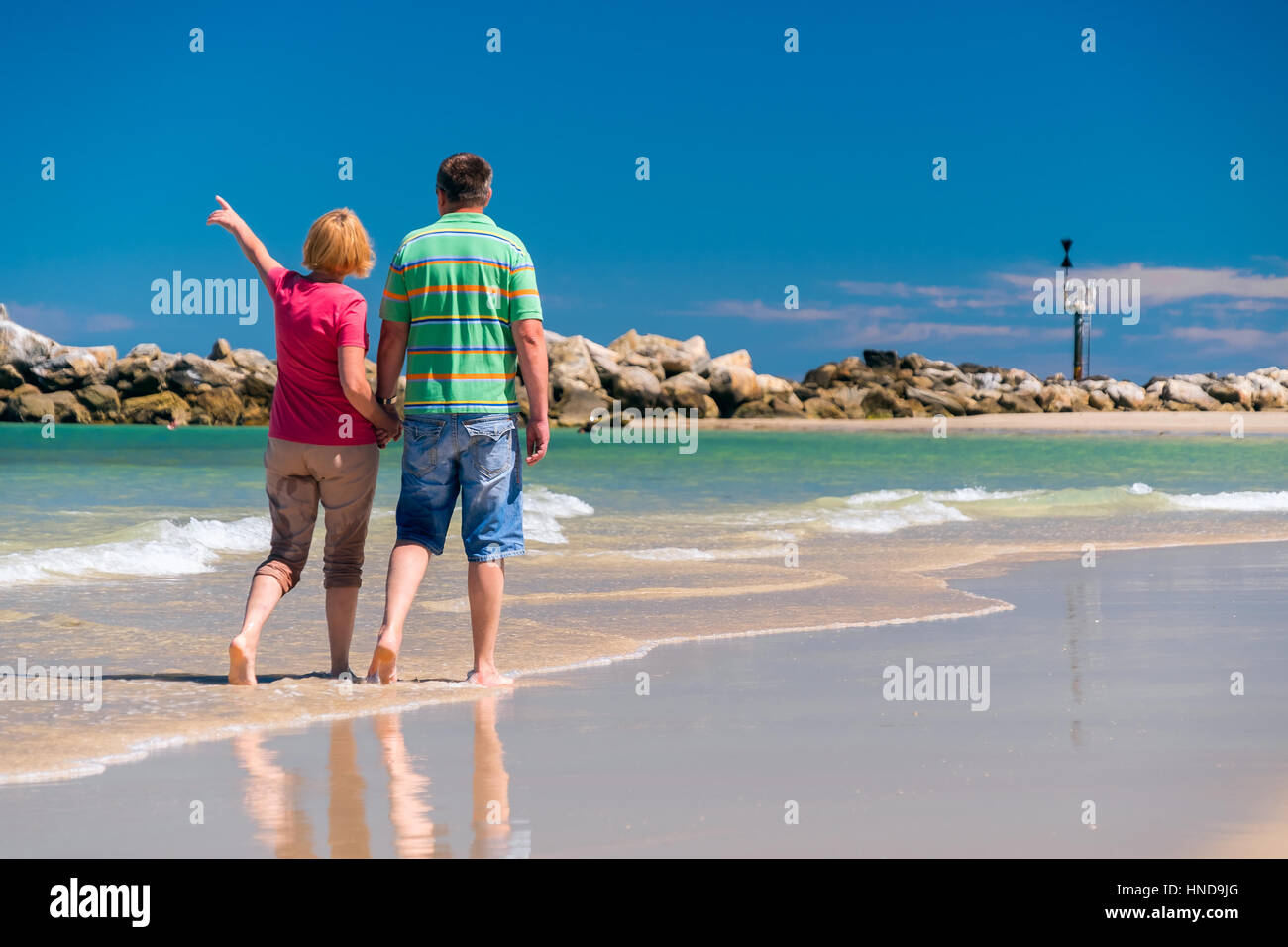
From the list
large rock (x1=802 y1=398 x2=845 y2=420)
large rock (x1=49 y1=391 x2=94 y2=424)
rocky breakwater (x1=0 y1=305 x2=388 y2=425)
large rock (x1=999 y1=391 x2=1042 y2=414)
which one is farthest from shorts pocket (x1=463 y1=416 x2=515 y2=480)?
large rock (x1=49 y1=391 x2=94 y2=424)

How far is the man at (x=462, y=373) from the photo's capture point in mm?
4906

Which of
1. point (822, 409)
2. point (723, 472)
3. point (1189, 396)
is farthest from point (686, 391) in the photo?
point (723, 472)

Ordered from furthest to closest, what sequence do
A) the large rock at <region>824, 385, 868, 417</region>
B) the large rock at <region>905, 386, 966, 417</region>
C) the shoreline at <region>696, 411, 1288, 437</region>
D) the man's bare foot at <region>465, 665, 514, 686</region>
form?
the large rock at <region>824, 385, 868, 417</region> < the large rock at <region>905, 386, 966, 417</region> < the shoreline at <region>696, 411, 1288, 437</region> < the man's bare foot at <region>465, 665, 514, 686</region>

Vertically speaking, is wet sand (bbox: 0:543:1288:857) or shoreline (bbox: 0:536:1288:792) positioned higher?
shoreline (bbox: 0:536:1288:792)

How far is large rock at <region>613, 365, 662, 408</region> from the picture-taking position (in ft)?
216

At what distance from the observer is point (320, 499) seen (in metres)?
5.28

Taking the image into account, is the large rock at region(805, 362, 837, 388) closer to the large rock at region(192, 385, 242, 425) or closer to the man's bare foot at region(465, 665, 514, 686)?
the large rock at region(192, 385, 242, 425)

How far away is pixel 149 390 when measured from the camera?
7944cm

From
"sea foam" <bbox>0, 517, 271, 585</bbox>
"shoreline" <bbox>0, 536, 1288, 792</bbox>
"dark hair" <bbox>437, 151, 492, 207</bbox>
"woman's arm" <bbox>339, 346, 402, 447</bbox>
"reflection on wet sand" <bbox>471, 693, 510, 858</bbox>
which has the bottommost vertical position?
"reflection on wet sand" <bbox>471, 693, 510, 858</bbox>
